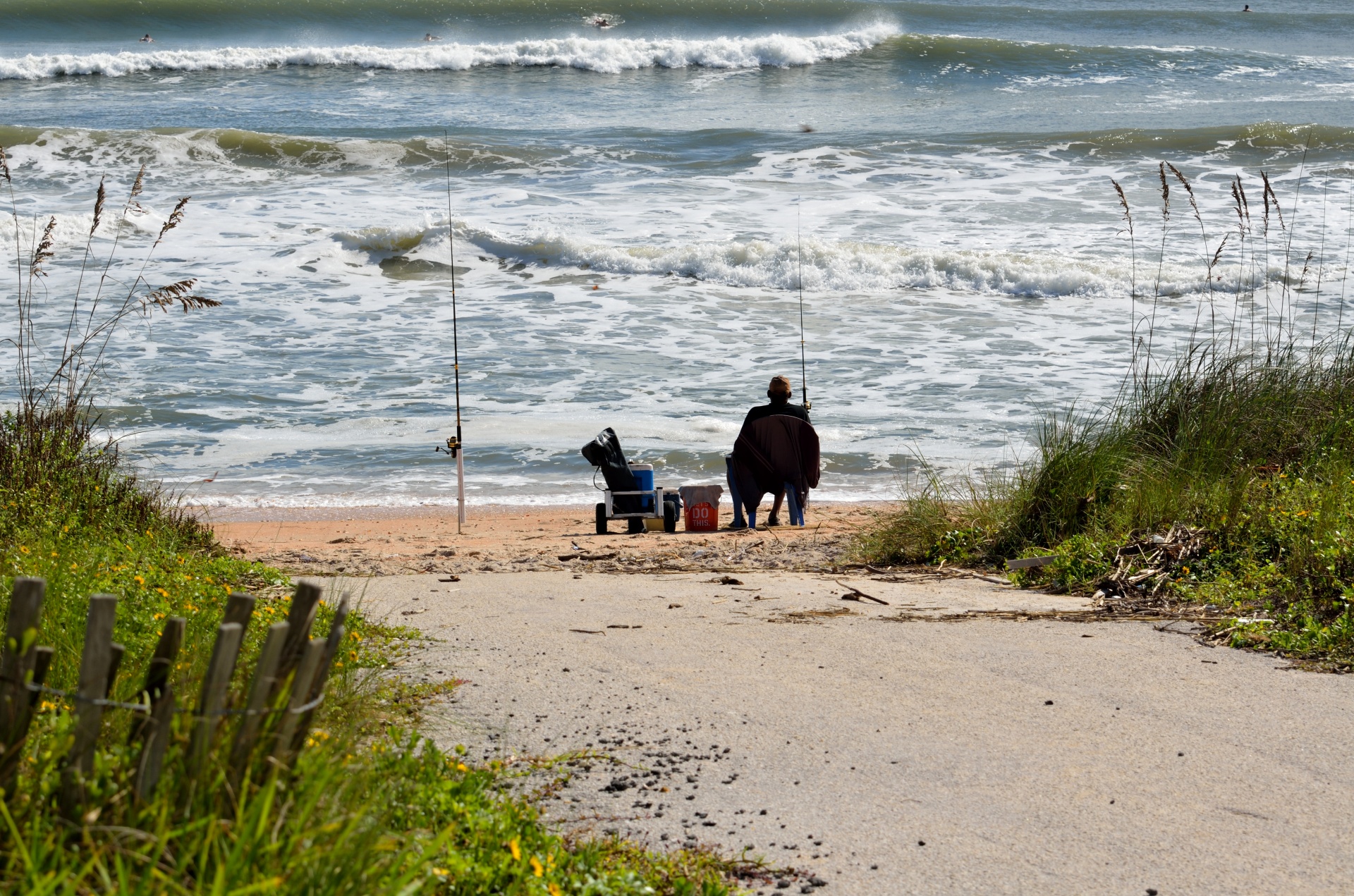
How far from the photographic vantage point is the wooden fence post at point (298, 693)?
2.37m

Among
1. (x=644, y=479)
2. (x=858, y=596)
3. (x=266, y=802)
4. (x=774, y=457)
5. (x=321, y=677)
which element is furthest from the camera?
(x=774, y=457)

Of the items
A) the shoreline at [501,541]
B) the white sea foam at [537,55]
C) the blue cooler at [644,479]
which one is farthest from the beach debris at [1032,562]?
the white sea foam at [537,55]

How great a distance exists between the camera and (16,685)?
Result: 7.30 feet

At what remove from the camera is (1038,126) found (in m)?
28.6

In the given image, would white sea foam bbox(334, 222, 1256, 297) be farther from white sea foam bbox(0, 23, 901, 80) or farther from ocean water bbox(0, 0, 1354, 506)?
white sea foam bbox(0, 23, 901, 80)

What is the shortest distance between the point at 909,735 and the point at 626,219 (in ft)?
59.6

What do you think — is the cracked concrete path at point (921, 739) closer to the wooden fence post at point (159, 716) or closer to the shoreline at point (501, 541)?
the wooden fence post at point (159, 716)

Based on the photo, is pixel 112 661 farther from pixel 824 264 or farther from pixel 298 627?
pixel 824 264

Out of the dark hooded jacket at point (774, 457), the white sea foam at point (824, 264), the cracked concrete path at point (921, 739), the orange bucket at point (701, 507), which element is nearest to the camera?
the cracked concrete path at point (921, 739)

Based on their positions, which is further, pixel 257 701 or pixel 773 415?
pixel 773 415

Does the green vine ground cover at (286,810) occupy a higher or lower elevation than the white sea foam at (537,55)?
lower

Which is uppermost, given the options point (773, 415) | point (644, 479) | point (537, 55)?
point (537, 55)

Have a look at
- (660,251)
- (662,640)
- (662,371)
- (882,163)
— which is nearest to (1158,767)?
(662,640)

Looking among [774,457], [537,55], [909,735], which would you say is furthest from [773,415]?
[537,55]
